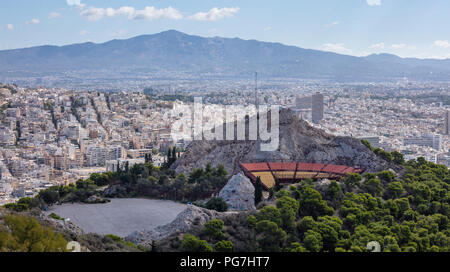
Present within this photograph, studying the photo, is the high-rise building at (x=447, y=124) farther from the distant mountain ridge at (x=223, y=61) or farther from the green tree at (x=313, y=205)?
the distant mountain ridge at (x=223, y=61)

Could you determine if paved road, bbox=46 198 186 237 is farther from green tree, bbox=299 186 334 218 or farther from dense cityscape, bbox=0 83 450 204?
dense cityscape, bbox=0 83 450 204

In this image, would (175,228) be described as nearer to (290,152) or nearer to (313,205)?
(313,205)

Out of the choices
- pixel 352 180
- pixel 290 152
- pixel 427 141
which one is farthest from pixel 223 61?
pixel 352 180

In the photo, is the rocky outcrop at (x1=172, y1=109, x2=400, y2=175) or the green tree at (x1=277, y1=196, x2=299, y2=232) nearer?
the green tree at (x1=277, y1=196, x2=299, y2=232)

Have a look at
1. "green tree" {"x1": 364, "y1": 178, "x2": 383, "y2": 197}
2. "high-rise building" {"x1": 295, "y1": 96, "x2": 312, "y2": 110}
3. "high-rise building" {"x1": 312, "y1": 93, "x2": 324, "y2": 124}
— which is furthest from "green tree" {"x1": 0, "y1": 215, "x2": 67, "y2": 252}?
"high-rise building" {"x1": 295, "y1": 96, "x2": 312, "y2": 110}

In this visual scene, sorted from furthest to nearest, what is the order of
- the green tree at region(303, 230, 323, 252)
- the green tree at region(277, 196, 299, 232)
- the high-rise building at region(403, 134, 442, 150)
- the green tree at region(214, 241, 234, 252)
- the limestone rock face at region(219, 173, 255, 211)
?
1. the high-rise building at region(403, 134, 442, 150)
2. the limestone rock face at region(219, 173, 255, 211)
3. the green tree at region(277, 196, 299, 232)
4. the green tree at region(303, 230, 323, 252)
5. the green tree at region(214, 241, 234, 252)

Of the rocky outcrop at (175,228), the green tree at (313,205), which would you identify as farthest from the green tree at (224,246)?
the green tree at (313,205)
